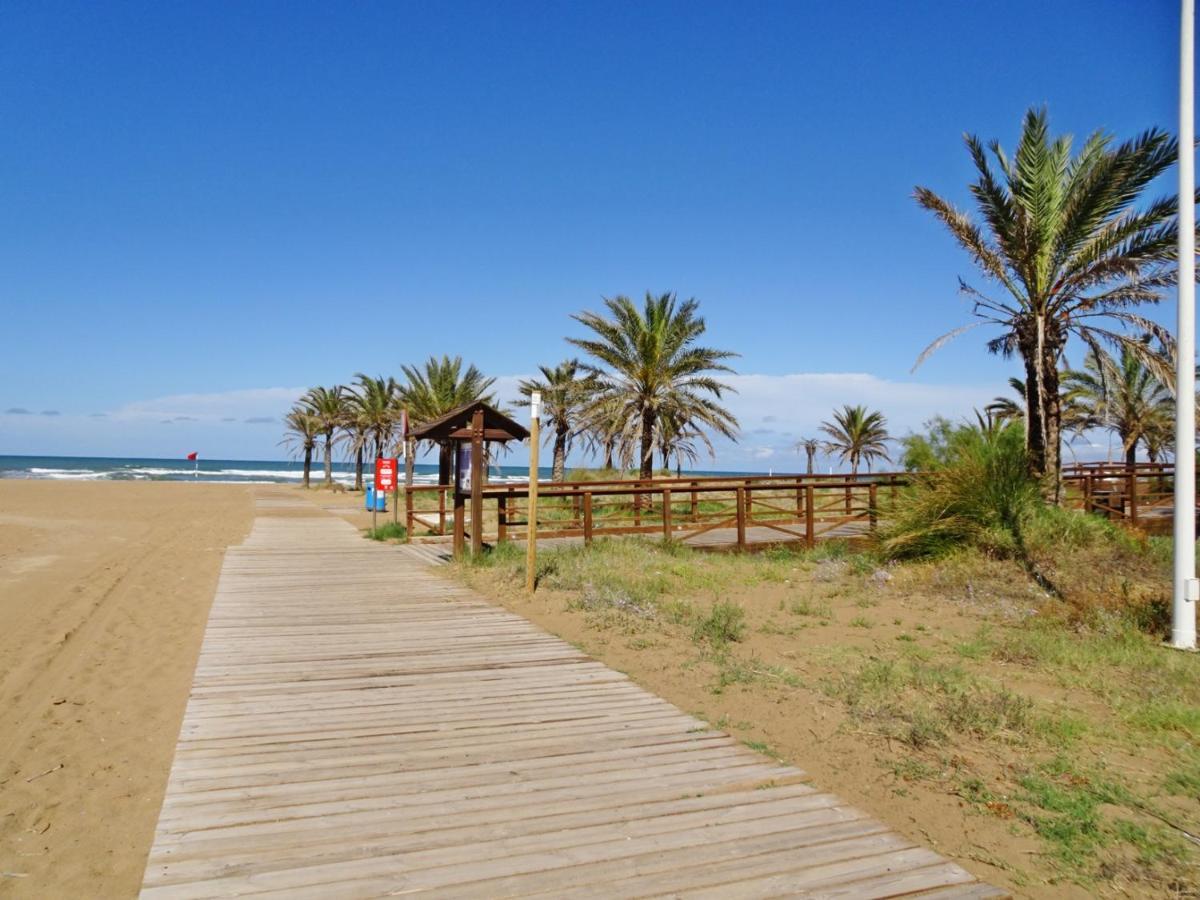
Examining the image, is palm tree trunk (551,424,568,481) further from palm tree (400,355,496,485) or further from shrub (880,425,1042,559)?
shrub (880,425,1042,559)

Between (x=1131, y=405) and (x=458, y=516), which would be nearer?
(x=458, y=516)

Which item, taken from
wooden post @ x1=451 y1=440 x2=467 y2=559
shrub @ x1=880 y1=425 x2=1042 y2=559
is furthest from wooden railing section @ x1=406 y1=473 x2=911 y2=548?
shrub @ x1=880 y1=425 x2=1042 y2=559

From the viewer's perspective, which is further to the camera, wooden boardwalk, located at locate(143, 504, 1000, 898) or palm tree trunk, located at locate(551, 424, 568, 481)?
palm tree trunk, located at locate(551, 424, 568, 481)

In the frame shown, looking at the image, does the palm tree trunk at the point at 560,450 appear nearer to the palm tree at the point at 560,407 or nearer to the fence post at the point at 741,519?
the palm tree at the point at 560,407

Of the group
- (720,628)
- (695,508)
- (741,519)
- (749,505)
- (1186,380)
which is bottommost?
(720,628)

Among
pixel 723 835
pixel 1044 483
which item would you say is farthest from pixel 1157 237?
pixel 723 835

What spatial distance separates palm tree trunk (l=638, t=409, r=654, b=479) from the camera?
24.2 metres

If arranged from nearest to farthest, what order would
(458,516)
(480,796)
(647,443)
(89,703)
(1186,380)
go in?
(480,796)
(89,703)
(1186,380)
(458,516)
(647,443)

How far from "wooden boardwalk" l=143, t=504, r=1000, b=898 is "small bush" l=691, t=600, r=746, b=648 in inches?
54.0

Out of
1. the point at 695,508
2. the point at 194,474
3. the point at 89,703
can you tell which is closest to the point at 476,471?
the point at 695,508

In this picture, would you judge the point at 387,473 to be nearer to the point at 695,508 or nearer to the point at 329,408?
the point at 695,508

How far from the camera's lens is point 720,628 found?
26.1 feet

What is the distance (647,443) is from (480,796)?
20.5 metres

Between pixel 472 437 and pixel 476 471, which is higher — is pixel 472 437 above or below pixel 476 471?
above
